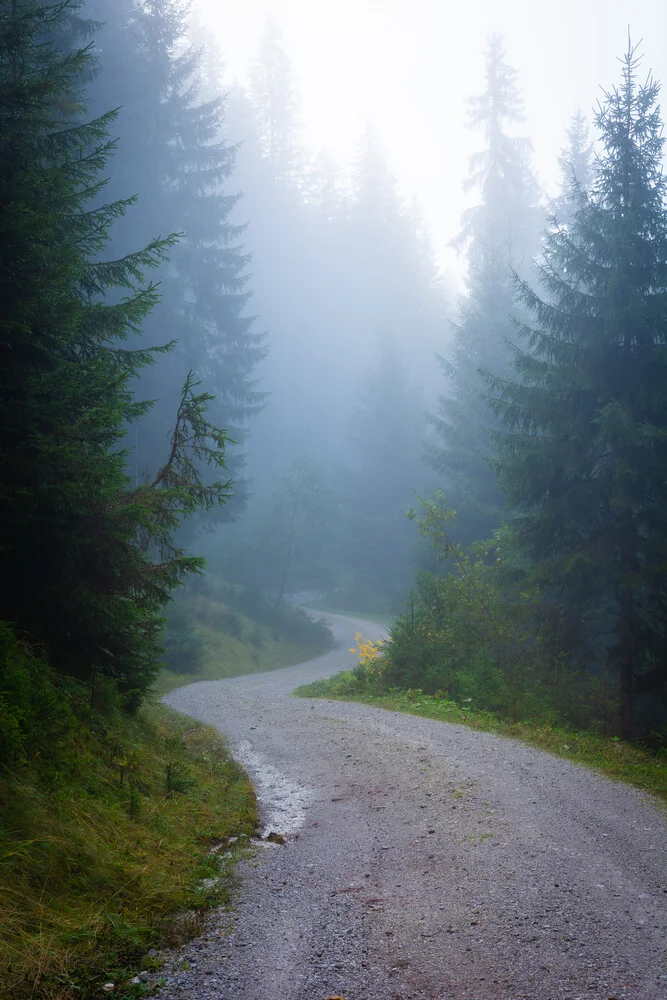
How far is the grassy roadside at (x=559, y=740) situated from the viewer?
8.12 metres

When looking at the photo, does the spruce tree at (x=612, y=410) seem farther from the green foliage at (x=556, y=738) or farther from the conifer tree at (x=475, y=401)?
the conifer tree at (x=475, y=401)

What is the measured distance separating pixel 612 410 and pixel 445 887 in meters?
9.71

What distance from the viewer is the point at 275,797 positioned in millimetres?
7773

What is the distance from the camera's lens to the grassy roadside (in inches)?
320

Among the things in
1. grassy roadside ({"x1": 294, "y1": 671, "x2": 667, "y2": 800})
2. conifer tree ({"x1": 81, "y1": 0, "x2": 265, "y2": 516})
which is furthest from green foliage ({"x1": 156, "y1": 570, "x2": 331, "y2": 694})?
grassy roadside ({"x1": 294, "y1": 671, "x2": 667, "y2": 800})

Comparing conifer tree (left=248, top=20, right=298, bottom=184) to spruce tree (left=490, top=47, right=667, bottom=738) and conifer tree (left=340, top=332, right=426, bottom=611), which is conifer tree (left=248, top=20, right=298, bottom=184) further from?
spruce tree (left=490, top=47, right=667, bottom=738)

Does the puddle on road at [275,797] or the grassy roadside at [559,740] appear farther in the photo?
the grassy roadside at [559,740]

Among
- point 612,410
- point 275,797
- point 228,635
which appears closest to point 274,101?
point 228,635

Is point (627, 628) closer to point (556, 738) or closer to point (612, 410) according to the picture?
point (556, 738)

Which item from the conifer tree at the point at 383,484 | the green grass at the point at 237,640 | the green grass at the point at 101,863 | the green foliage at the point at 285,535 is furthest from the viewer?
Answer: the conifer tree at the point at 383,484

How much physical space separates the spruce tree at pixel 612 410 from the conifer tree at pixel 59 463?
8.21 metres

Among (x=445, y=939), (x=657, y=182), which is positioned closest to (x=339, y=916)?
(x=445, y=939)

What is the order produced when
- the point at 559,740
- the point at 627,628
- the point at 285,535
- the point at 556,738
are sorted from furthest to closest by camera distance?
the point at 285,535
the point at 627,628
the point at 556,738
the point at 559,740

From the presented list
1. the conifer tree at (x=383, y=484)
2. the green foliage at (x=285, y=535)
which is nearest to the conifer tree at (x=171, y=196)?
the green foliage at (x=285, y=535)
